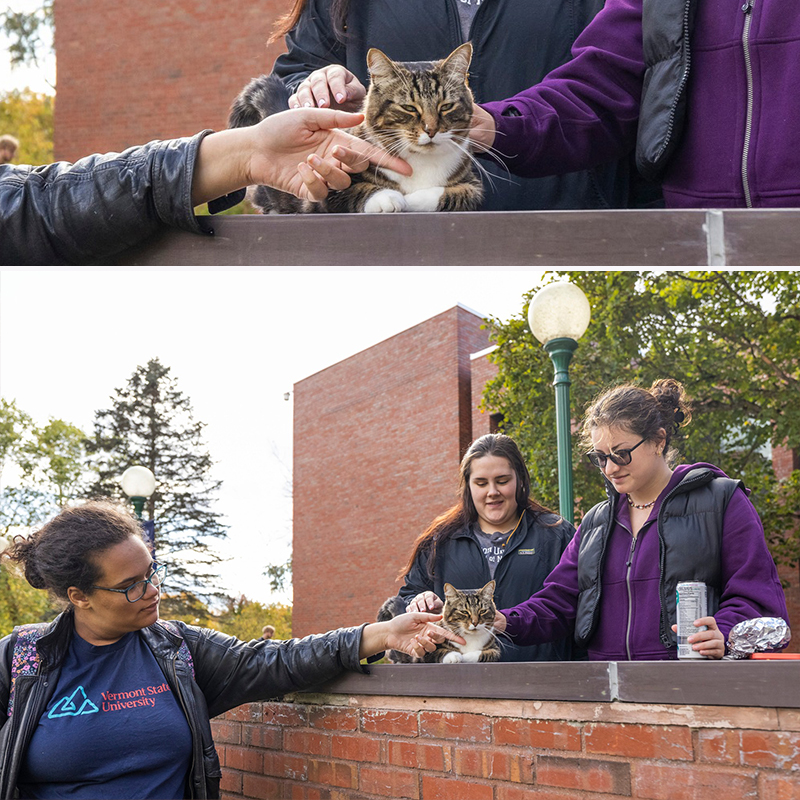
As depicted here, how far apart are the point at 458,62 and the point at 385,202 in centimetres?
51

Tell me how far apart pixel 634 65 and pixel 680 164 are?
0.27m

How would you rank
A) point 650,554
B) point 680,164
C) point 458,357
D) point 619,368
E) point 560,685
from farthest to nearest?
1. point 458,357
2. point 619,368
3. point 650,554
4. point 680,164
5. point 560,685

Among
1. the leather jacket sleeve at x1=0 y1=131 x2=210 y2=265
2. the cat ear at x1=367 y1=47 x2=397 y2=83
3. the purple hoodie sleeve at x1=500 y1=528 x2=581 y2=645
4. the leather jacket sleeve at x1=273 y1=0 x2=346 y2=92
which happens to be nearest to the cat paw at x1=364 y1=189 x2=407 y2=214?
the cat ear at x1=367 y1=47 x2=397 y2=83

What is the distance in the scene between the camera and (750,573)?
2.38 meters

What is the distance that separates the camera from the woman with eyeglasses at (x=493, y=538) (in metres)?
3.27

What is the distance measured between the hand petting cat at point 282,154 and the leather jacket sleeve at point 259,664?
144 centimetres

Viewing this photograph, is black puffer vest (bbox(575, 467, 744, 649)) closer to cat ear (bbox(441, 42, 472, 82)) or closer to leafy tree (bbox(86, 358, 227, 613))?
cat ear (bbox(441, 42, 472, 82))

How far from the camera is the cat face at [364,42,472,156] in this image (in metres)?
2.40

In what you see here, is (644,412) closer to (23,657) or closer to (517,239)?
(517,239)

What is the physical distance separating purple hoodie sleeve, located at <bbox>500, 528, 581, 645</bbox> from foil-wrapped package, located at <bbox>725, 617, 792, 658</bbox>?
2.08 ft

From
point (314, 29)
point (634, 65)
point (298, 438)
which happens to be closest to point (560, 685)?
point (634, 65)

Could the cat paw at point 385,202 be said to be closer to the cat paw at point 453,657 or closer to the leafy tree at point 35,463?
the cat paw at point 453,657

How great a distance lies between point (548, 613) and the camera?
2.75 m

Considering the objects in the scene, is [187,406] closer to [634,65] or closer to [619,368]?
[619,368]
